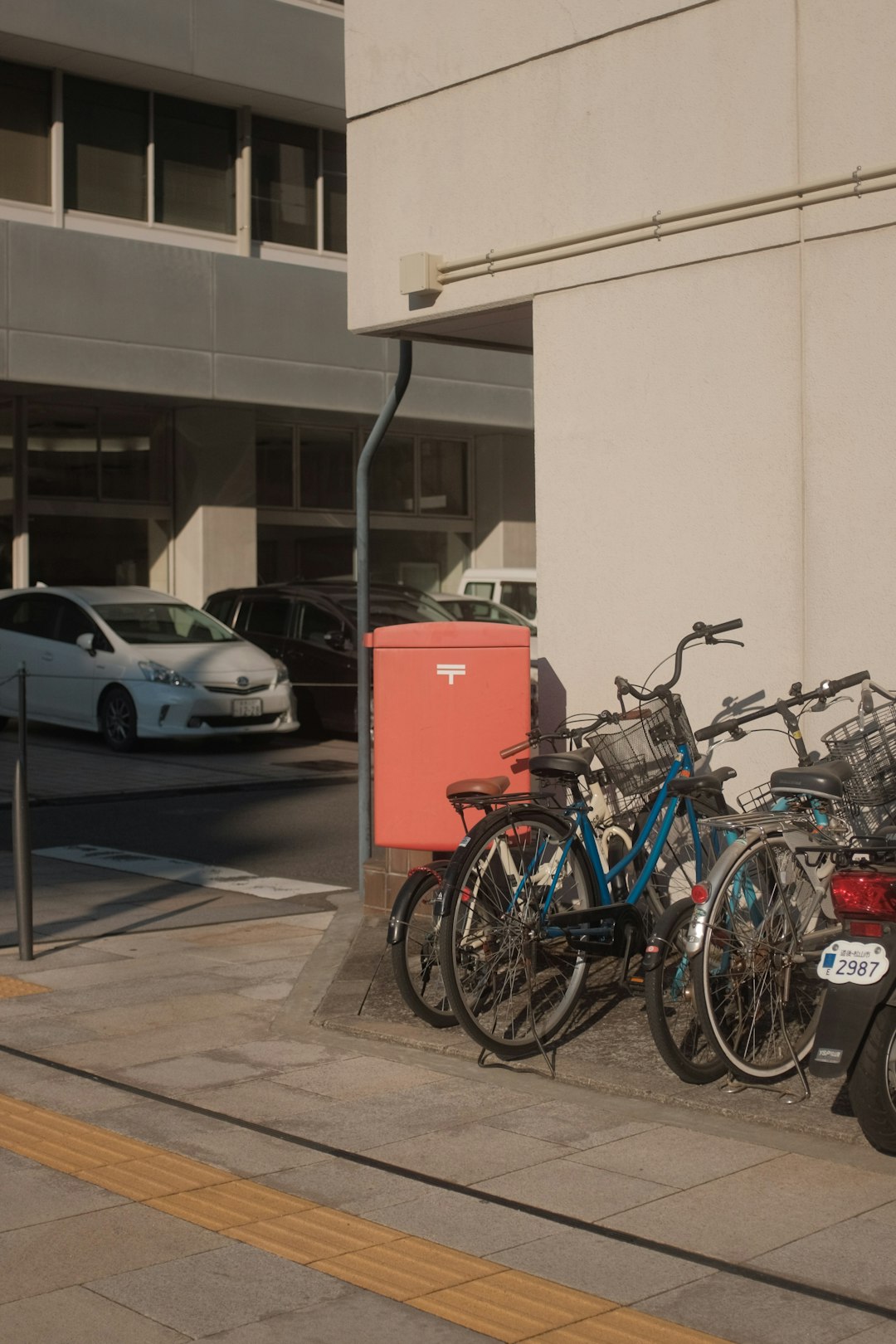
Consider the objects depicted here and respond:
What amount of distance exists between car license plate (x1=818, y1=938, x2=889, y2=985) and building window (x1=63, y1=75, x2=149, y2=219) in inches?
775

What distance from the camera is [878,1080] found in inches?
195

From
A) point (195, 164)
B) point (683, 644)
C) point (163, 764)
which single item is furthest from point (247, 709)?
point (683, 644)

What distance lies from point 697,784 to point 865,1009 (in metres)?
1.50

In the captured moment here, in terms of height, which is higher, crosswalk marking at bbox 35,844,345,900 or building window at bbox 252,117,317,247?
building window at bbox 252,117,317,247

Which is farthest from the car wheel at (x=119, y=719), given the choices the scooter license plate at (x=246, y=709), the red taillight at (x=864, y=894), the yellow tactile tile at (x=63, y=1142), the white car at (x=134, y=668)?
the red taillight at (x=864, y=894)

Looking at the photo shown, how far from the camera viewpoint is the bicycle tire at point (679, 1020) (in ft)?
18.5

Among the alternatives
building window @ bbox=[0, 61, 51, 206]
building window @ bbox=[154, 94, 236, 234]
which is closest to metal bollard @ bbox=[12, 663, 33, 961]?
building window @ bbox=[0, 61, 51, 206]

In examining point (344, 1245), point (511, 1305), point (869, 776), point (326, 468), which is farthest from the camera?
point (326, 468)

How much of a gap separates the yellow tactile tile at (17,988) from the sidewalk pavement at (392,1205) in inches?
22.7

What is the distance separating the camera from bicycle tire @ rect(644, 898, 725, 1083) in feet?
18.5

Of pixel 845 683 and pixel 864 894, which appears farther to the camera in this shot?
pixel 845 683

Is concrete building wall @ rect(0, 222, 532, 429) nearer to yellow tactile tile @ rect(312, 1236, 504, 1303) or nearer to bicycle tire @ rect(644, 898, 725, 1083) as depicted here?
bicycle tire @ rect(644, 898, 725, 1083)

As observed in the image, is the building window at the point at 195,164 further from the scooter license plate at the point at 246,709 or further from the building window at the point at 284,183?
the scooter license plate at the point at 246,709

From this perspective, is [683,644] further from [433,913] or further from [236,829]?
[236,829]
